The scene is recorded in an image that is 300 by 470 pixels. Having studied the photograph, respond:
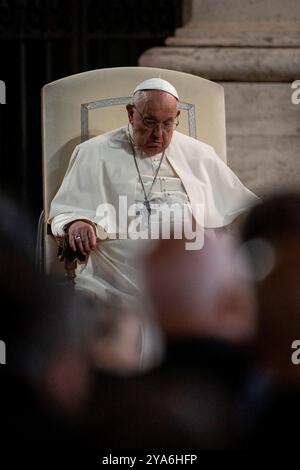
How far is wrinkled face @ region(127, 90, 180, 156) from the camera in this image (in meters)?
4.71

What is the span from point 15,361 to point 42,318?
0.45ft

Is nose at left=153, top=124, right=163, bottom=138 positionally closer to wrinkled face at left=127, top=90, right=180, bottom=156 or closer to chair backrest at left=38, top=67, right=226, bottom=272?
wrinkled face at left=127, top=90, right=180, bottom=156

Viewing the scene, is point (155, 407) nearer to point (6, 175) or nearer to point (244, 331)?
point (244, 331)

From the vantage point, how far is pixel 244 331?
345cm

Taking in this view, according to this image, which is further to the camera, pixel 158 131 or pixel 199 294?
pixel 158 131

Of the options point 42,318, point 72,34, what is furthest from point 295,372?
point 72,34

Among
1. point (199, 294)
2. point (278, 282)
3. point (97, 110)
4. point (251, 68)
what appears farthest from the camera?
point (251, 68)

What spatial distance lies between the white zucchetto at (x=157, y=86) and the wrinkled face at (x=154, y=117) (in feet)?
0.08

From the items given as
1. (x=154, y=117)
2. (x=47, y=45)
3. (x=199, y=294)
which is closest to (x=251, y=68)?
(x=47, y=45)

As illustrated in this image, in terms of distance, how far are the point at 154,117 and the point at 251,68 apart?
145 cm

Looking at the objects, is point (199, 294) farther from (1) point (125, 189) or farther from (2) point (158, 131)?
(1) point (125, 189)

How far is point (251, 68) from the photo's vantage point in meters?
6.04

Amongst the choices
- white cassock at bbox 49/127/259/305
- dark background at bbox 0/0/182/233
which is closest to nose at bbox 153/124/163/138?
white cassock at bbox 49/127/259/305

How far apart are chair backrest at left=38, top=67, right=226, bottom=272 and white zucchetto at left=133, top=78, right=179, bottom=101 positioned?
1.16 ft
